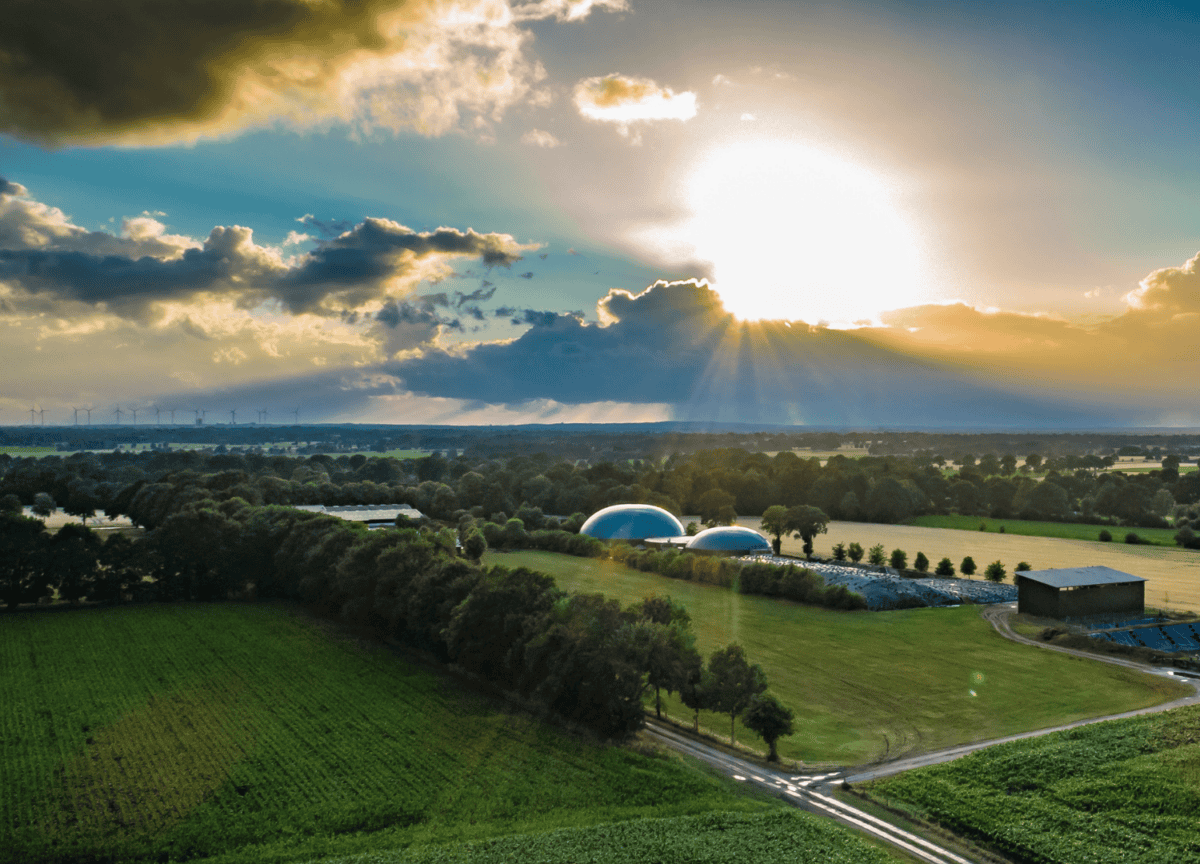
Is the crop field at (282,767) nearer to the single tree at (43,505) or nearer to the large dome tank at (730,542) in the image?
the large dome tank at (730,542)

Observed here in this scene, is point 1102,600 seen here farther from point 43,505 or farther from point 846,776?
point 43,505

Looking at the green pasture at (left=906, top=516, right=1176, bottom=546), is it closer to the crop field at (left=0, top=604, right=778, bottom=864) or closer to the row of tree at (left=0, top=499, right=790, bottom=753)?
the row of tree at (left=0, top=499, right=790, bottom=753)

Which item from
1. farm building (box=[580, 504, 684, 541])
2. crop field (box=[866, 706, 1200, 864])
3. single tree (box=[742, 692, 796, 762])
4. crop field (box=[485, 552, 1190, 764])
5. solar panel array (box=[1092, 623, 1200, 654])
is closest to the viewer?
crop field (box=[866, 706, 1200, 864])

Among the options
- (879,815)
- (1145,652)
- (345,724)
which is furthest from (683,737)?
(1145,652)

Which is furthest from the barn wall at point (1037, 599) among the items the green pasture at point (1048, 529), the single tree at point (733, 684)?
the green pasture at point (1048, 529)

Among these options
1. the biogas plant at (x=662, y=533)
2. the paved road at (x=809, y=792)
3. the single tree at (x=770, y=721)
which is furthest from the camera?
the biogas plant at (x=662, y=533)

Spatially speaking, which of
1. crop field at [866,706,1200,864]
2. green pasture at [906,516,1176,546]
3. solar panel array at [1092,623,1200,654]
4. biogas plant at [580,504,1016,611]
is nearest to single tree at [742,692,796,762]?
crop field at [866,706,1200,864]

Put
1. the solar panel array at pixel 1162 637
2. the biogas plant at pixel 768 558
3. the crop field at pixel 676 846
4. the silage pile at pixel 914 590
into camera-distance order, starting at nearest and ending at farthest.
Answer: the crop field at pixel 676 846
the solar panel array at pixel 1162 637
the silage pile at pixel 914 590
the biogas plant at pixel 768 558

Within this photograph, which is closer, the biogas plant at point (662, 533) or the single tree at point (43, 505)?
the biogas plant at point (662, 533)
